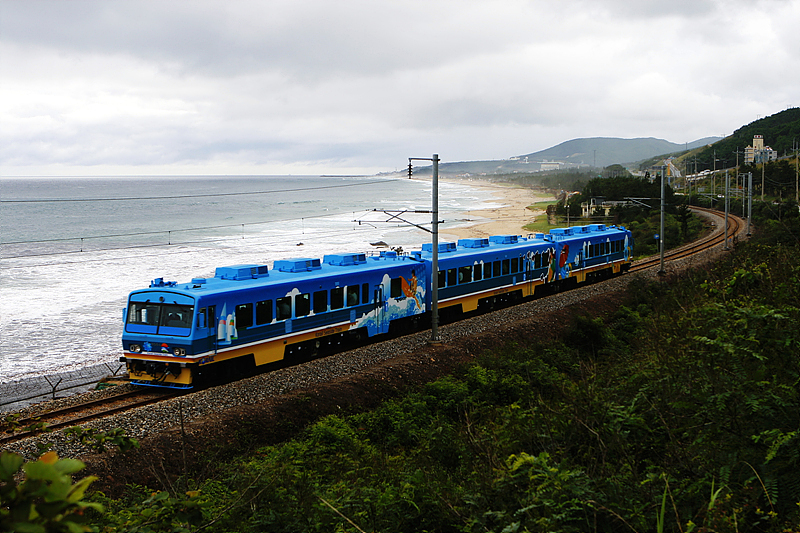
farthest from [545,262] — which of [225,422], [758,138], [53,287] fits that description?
[758,138]

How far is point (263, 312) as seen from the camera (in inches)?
645

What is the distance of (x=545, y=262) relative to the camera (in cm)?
2875

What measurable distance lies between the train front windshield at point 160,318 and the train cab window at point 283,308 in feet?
8.10

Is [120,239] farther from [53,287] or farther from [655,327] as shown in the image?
[655,327]

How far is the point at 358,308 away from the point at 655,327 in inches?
343

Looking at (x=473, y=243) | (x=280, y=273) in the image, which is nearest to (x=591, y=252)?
(x=473, y=243)

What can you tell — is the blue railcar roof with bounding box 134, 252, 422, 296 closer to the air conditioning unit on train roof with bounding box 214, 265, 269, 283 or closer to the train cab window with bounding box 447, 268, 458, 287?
the air conditioning unit on train roof with bounding box 214, 265, 269, 283

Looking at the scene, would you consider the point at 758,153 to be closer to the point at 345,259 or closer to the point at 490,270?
the point at 490,270

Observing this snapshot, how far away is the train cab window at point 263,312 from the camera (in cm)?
1622

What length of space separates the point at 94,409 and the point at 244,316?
402 centimetres

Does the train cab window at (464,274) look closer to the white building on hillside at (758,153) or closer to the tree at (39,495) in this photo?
the tree at (39,495)

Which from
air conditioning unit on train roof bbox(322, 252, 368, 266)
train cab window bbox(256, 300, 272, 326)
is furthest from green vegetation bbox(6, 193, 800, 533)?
air conditioning unit on train roof bbox(322, 252, 368, 266)

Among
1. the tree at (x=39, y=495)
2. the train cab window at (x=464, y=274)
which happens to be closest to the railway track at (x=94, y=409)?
the train cab window at (x=464, y=274)

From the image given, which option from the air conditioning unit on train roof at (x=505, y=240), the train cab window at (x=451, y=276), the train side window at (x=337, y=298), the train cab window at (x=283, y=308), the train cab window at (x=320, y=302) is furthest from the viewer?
the air conditioning unit on train roof at (x=505, y=240)
